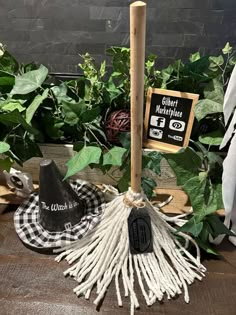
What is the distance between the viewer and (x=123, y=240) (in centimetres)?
69

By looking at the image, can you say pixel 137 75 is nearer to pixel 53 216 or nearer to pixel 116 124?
pixel 116 124

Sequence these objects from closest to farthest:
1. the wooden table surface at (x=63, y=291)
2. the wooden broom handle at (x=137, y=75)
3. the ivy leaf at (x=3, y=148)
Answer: the wooden broom handle at (x=137, y=75) < the wooden table surface at (x=63, y=291) < the ivy leaf at (x=3, y=148)

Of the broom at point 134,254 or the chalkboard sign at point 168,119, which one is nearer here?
the broom at point 134,254

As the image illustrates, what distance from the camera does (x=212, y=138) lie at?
29.3 inches

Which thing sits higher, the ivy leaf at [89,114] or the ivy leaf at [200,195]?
the ivy leaf at [89,114]

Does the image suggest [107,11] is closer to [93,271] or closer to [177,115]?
[177,115]

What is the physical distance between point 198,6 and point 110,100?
0.37m

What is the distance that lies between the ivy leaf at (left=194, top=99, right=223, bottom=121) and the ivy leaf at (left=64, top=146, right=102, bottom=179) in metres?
0.23

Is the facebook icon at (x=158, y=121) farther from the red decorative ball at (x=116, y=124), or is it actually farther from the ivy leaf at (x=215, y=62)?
the ivy leaf at (x=215, y=62)

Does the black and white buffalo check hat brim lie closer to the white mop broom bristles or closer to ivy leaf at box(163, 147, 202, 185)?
the white mop broom bristles

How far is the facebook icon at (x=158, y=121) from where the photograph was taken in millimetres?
794

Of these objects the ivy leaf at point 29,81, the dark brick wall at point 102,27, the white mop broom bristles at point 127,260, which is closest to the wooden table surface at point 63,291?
the white mop broom bristles at point 127,260

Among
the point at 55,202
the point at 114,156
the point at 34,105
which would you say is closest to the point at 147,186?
the point at 114,156

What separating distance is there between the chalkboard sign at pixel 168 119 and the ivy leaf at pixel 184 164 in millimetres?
113
